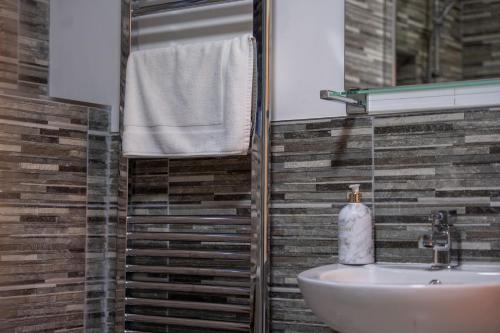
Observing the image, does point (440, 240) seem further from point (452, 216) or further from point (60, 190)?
point (60, 190)

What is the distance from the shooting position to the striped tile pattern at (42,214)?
6.89ft

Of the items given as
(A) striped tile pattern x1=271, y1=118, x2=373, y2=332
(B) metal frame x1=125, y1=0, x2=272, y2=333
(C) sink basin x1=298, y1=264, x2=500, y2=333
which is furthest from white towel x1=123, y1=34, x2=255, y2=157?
(C) sink basin x1=298, y1=264, x2=500, y2=333

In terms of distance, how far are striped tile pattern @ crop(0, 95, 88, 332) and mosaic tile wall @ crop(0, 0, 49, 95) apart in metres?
0.20

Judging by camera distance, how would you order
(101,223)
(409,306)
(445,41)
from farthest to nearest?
(101,223) → (445,41) → (409,306)

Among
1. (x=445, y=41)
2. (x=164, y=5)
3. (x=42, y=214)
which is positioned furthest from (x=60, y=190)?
(x=445, y=41)

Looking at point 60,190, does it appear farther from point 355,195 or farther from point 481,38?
point 481,38

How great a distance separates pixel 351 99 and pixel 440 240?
0.39 m

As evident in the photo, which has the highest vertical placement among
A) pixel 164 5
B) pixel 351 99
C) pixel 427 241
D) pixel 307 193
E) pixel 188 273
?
pixel 164 5

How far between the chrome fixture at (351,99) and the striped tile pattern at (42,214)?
802mm

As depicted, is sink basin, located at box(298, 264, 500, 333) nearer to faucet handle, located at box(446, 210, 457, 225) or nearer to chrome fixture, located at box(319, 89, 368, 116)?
faucet handle, located at box(446, 210, 457, 225)

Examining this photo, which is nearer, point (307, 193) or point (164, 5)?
point (307, 193)

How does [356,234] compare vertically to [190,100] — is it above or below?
below

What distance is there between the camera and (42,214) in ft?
7.12

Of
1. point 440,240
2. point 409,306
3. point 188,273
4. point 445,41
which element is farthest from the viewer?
point 188,273
